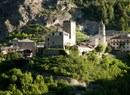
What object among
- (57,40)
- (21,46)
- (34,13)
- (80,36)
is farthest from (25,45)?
(34,13)

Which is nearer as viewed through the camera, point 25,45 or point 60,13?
point 25,45

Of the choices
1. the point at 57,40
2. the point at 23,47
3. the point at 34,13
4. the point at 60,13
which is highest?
the point at 34,13

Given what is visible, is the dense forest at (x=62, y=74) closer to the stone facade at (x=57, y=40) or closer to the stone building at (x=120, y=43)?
the stone facade at (x=57, y=40)

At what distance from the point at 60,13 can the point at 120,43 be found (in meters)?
25.4

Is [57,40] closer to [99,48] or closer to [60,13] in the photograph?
[99,48]

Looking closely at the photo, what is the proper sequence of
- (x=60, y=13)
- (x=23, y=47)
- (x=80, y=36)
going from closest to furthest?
1. (x=23, y=47)
2. (x=80, y=36)
3. (x=60, y=13)

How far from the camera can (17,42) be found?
110m

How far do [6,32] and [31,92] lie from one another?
1742 inches

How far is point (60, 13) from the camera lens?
132375 mm

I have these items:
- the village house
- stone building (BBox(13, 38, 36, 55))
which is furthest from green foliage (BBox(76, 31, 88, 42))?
the village house

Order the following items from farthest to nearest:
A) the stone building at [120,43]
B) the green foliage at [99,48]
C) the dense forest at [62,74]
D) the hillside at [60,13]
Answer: the hillside at [60,13] < the stone building at [120,43] < the green foliage at [99,48] < the dense forest at [62,74]

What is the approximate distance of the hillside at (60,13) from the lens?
12962cm

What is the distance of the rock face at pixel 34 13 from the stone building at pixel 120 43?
20.5 m

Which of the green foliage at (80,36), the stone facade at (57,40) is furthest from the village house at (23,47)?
the green foliage at (80,36)
